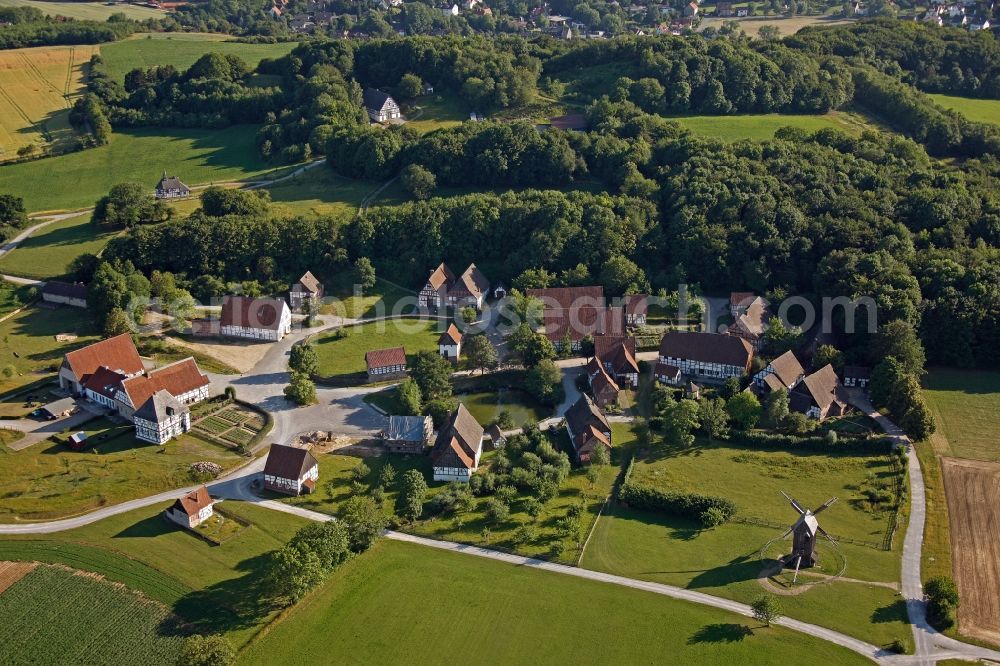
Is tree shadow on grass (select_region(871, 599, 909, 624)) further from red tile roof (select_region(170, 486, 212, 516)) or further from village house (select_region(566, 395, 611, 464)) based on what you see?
red tile roof (select_region(170, 486, 212, 516))

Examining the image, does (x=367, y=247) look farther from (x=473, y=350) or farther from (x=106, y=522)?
(x=106, y=522)

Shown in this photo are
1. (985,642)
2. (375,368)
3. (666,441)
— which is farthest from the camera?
(375,368)

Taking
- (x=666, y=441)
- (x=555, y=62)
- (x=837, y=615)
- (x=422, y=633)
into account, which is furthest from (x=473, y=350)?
(x=555, y=62)

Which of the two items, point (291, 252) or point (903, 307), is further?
point (291, 252)

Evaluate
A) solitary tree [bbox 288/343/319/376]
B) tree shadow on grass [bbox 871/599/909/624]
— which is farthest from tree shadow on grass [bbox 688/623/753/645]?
solitary tree [bbox 288/343/319/376]

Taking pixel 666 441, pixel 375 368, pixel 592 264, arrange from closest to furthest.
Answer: pixel 666 441 → pixel 375 368 → pixel 592 264

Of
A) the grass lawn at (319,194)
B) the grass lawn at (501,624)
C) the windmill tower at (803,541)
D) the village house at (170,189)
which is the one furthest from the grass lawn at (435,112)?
the windmill tower at (803,541)

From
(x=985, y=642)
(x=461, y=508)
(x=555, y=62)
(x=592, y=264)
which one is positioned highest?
(x=555, y=62)
